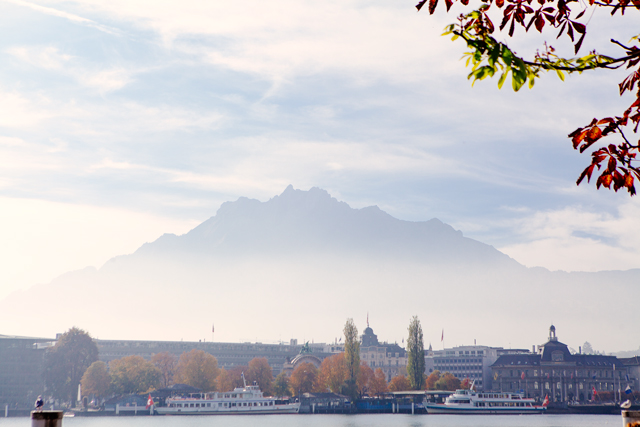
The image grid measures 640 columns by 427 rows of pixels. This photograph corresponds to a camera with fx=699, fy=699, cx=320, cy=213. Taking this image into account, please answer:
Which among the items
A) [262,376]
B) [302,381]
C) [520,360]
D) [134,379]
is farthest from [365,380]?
[134,379]

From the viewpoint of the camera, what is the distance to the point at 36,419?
56.3ft

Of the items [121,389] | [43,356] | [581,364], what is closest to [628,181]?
[121,389]

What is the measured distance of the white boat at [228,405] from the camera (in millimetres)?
143500

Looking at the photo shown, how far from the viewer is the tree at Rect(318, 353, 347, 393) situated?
159950mm

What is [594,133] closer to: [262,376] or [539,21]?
[539,21]

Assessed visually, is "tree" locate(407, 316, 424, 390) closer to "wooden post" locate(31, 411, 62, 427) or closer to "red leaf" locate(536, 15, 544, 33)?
"wooden post" locate(31, 411, 62, 427)

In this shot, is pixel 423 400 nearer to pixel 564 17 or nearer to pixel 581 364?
pixel 581 364

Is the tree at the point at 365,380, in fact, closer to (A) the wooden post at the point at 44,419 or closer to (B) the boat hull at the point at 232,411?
(B) the boat hull at the point at 232,411

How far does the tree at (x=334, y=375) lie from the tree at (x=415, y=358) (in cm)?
1506

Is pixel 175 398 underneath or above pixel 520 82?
underneath

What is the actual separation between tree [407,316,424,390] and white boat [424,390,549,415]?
23.6 ft

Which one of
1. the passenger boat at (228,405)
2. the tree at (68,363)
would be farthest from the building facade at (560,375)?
the tree at (68,363)

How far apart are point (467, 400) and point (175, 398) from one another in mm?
61150

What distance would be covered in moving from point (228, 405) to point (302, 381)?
28.1m
